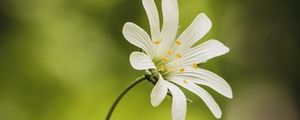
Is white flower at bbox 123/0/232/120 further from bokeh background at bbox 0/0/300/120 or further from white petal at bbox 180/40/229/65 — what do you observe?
bokeh background at bbox 0/0/300/120

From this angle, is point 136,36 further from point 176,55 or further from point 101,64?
point 101,64

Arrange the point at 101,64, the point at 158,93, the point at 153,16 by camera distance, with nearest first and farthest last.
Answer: the point at 158,93
the point at 153,16
the point at 101,64

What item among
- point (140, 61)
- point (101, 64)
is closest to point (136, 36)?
point (140, 61)

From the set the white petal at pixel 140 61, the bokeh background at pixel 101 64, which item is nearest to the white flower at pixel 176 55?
the white petal at pixel 140 61

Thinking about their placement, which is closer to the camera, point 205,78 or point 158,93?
point 158,93

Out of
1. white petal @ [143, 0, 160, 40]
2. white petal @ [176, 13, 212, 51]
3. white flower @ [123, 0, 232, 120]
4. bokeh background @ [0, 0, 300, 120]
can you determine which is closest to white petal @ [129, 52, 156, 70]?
white flower @ [123, 0, 232, 120]

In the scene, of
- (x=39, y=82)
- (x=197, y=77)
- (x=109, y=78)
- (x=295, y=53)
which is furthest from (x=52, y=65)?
(x=295, y=53)
